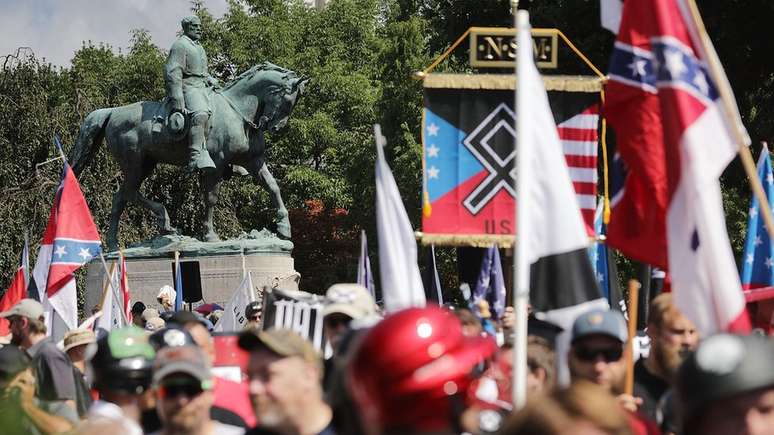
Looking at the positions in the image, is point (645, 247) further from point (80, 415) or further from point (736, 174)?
point (736, 174)

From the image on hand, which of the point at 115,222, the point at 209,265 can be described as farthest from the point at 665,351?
the point at 115,222

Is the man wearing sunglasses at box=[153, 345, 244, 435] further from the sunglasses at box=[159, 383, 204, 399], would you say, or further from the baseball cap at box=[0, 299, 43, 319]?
the baseball cap at box=[0, 299, 43, 319]

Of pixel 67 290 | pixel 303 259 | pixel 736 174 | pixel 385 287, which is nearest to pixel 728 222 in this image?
pixel 736 174

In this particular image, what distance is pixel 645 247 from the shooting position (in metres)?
6.90

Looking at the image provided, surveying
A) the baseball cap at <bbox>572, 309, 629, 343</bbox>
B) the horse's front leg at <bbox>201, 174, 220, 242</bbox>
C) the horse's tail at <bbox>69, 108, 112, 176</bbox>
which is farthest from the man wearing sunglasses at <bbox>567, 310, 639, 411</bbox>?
the horse's tail at <bbox>69, 108, 112, 176</bbox>

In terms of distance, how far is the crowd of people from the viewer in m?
3.07

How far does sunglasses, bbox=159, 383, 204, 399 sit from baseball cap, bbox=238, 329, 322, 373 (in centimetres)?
22

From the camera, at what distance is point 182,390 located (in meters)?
5.31

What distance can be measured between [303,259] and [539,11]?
88.8ft

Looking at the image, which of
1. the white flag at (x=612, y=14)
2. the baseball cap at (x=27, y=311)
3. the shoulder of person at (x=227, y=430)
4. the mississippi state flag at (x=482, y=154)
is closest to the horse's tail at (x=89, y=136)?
the mississippi state flag at (x=482, y=154)

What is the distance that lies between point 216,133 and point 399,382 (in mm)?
21654

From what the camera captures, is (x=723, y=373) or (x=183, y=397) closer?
(x=723, y=373)

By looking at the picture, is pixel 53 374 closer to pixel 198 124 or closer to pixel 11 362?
pixel 11 362

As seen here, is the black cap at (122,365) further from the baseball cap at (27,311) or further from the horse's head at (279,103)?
the horse's head at (279,103)
